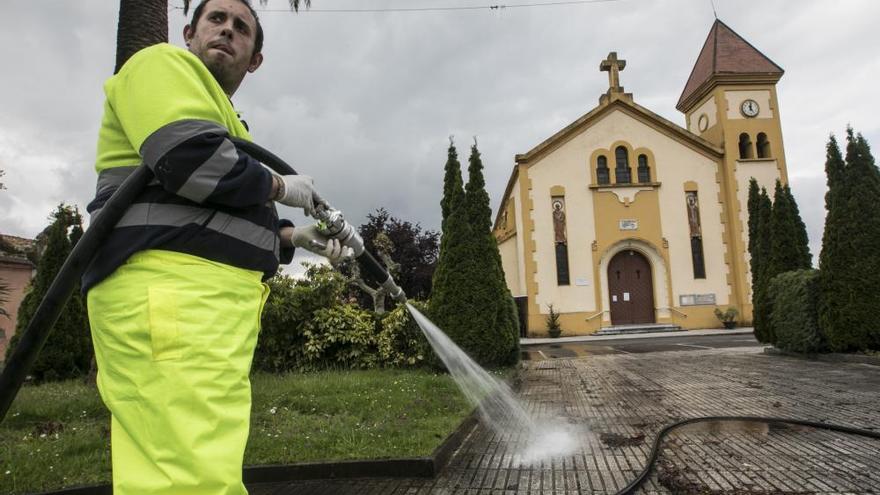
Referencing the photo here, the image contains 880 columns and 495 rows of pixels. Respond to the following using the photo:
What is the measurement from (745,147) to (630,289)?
8683 mm

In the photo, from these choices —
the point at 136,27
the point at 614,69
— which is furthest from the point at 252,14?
the point at 614,69

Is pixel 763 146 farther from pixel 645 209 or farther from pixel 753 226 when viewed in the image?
pixel 753 226

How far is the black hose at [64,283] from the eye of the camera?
1489 mm

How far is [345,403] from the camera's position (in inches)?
251

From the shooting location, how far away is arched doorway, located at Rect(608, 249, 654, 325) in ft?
79.7

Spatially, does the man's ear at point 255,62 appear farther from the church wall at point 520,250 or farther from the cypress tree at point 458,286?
the church wall at point 520,250

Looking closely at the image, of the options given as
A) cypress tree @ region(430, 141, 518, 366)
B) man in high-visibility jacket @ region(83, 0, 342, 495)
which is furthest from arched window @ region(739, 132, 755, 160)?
man in high-visibility jacket @ region(83, 0, 342, 495)

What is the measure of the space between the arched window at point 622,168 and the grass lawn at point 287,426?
19.7m

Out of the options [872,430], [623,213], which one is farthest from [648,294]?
[872,430]

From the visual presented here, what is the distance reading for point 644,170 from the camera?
83.0ft

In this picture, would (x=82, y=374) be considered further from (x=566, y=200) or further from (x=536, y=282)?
(x=566, y=200)

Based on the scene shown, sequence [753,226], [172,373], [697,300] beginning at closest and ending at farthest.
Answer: [172,373], [753,226], [697,300]

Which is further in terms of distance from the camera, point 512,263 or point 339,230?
point 512,263

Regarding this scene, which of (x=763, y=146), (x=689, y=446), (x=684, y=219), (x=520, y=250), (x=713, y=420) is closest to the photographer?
(x=689, y=446)
